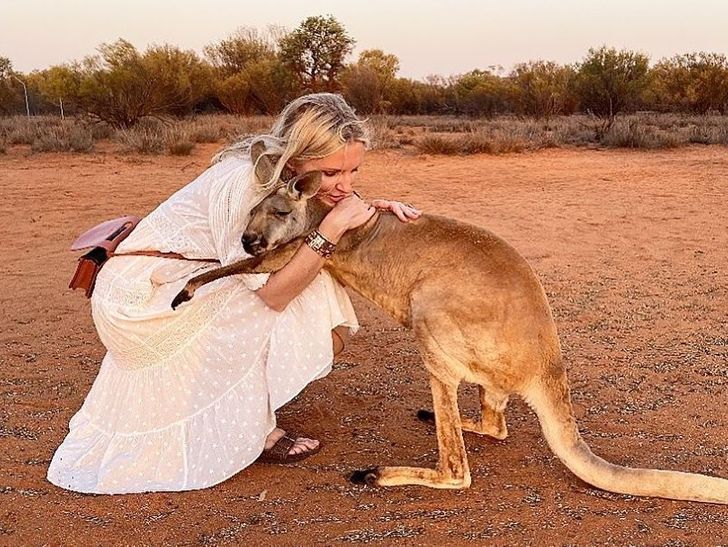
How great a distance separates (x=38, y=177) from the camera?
1351 cm

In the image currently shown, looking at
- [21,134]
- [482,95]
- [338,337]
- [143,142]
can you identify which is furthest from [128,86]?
[338,337]

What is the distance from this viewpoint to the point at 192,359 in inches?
144

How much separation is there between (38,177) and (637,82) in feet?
60.8

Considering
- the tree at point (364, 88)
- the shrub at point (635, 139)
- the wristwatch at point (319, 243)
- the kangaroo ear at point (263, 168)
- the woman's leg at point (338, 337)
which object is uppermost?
the tree at point (364, 88)

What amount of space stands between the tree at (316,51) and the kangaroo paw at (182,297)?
2704cm

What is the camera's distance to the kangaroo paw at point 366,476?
3.55m

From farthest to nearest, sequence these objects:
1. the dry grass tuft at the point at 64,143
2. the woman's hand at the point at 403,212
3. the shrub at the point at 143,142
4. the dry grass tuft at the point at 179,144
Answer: the dry grass tuft at the point at 64,143 → the shrub at the point at 143,142 → the dry grass tuft at the point at 179,144 → the woman's hand at the point at 403,212

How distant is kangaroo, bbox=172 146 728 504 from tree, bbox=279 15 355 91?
26824 millimetres

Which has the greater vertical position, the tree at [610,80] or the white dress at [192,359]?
the tree at [610,80]

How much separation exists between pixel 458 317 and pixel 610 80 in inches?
928

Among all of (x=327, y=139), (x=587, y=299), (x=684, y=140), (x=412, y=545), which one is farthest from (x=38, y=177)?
(x=684, y=140)

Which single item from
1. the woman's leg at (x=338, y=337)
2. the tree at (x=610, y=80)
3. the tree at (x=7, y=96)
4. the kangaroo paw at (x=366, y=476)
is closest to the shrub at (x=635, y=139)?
the tree at (x=610, y=80)

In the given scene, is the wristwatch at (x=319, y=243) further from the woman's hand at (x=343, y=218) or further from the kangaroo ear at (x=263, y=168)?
the kangaroo ear at (x=263, y=168)

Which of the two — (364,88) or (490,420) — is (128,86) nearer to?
(364,88)
